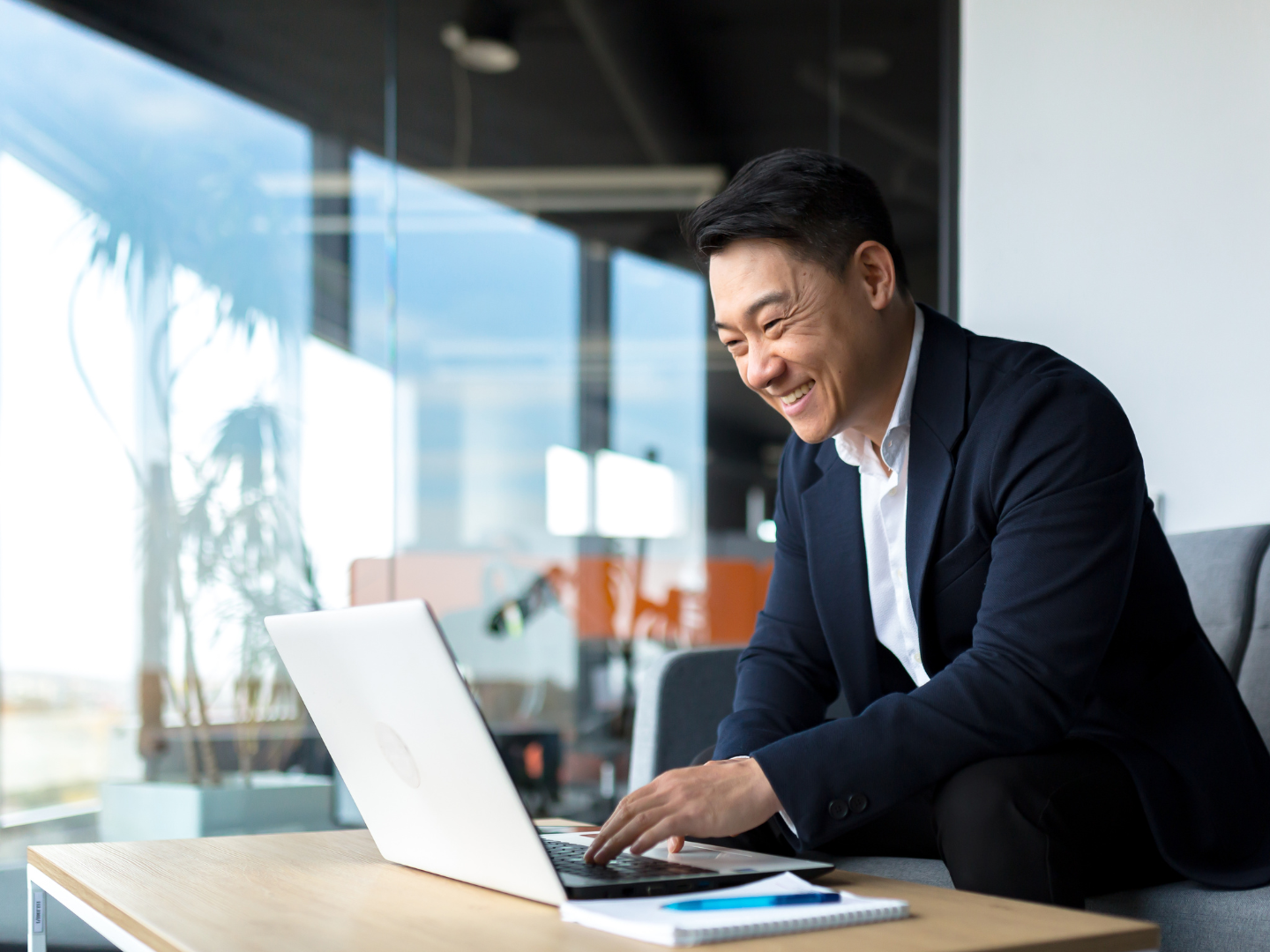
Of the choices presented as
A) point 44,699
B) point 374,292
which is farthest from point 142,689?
point 374,292

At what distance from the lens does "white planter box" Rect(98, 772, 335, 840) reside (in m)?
3.33

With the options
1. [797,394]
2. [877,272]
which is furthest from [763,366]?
[877,272]

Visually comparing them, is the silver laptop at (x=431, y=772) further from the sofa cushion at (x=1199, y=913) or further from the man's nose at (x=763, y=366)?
the man's nose at (x=763, y=366)

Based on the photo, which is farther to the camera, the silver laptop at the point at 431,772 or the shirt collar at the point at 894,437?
the shirt collar at the point at 894,437

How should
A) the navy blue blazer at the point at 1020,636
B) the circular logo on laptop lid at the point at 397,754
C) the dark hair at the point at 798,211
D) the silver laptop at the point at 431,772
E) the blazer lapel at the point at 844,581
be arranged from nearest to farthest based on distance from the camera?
the silver laptop at the point at 431,772, the circular logo on laptop lid at the point at 397,754, the navy blue blazer at the point at 1020,636, the dark hair at the point at 798,211, the blazer lapel at the point at 844,581

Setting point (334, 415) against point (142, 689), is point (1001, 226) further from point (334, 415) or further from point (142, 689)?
point (142, 689)

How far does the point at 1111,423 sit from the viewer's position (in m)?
1.24

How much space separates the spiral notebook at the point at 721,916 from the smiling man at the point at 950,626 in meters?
0.14

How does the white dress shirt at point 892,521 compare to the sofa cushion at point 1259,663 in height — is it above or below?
above

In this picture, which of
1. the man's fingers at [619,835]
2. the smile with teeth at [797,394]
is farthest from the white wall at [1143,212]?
the man's fingers at [619,835]

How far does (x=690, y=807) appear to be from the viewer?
3.31 feet

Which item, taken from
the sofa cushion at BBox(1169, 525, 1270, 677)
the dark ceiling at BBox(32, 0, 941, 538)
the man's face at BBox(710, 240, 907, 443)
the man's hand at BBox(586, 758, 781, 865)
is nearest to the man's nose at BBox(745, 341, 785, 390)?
the man's face at BBox(710, 240, 907, 443)

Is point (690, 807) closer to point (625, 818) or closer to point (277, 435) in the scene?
point (625, 818)

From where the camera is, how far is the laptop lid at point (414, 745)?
855 millimetres
